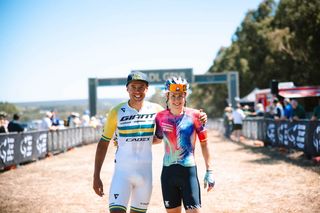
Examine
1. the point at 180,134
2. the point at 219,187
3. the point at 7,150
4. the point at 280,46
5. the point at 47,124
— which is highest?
the point at 280,46

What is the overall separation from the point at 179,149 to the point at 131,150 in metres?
0.59

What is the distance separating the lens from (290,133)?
1658cm

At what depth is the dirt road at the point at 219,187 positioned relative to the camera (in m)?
8.27

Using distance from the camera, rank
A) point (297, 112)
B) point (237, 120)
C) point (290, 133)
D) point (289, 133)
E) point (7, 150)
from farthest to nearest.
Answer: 1. point (237, 120)
2. point (289, 133)
3. point (290, 133)
4. point (297, 112)
5. point (7, 150)

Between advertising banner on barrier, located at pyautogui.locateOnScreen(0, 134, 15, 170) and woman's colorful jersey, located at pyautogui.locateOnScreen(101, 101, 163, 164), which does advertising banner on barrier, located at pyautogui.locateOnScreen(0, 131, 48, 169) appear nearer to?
advertising banner on barrier, located at pyautogui.locateOnScreen(0, 134, 15, 170)

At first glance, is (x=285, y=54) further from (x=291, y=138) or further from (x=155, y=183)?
(x=155, y=183)

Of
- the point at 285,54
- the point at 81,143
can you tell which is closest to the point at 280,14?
the point at 285,54

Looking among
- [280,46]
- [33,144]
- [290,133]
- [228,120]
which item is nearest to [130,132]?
Answer: [290,133]

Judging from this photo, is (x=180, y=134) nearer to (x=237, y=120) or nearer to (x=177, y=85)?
(x=177, y=85)

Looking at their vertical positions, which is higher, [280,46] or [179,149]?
[280,46]

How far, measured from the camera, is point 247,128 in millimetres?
25672

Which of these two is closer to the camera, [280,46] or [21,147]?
[21,147]

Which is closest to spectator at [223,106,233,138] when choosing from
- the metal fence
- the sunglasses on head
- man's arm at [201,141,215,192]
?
the metal fence

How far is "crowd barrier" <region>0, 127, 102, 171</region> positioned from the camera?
1448cm
